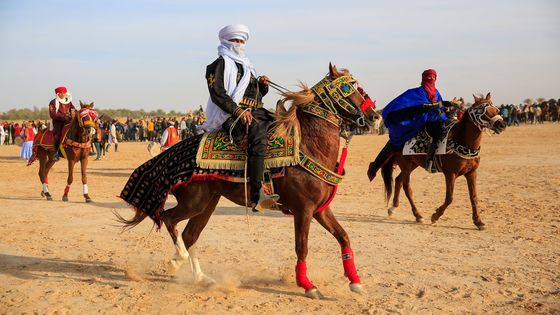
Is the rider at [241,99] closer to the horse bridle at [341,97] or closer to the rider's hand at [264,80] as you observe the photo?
the rider's hand at [264,80]

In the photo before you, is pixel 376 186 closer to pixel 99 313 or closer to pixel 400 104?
pixel 400 104

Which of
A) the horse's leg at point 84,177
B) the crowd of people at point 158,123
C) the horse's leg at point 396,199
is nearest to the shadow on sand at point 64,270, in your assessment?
the horse's leg at point 84,177

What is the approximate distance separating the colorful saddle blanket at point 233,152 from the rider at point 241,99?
0.11 metres

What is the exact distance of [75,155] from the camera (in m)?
13.9

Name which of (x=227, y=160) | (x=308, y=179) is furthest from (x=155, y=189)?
(x=308, y=179)

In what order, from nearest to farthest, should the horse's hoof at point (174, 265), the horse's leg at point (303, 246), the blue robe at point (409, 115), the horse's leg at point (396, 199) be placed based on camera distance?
1. the horse's leg at point (303, 246)
2. the horse's hoof at point (174, 265)
3. the blue robe at point (409, 115)
4. the horse's leg at point (396, 199)

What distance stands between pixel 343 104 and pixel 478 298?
2.62 meters

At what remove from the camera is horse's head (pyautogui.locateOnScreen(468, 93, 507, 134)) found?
1002 cm

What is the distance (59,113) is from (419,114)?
29.2 feet

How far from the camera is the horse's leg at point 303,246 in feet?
20.7

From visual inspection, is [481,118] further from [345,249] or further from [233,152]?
[233,152]

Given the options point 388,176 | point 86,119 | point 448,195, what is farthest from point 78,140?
point 448,195

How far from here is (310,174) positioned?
633 centimetres

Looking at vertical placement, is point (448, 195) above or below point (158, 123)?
below
